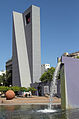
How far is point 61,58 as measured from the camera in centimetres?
1511

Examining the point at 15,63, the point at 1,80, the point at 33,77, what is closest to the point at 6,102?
the point at 33,77

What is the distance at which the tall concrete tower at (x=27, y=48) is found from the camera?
149 feet

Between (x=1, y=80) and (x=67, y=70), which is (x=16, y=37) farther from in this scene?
(x=67, y=70)

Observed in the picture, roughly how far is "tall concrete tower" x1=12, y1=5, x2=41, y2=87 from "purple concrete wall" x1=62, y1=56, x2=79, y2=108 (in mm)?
29528

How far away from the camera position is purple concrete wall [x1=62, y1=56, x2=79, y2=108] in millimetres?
14908

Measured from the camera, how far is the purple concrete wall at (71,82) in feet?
48.9

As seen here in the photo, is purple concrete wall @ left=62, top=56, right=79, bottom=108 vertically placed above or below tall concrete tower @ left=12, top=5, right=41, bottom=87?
below

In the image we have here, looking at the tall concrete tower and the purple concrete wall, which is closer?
the purple concrete wall

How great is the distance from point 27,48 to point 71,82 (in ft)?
108

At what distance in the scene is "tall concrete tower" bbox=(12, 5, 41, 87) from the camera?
149ft

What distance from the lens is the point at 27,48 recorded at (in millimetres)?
47531

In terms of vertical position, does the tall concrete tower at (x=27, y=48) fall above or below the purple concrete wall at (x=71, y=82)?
above

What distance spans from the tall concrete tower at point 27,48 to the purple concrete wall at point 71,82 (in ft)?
96.9

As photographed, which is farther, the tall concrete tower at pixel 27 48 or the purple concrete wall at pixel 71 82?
the tall concrete tower at pixel 27 48
